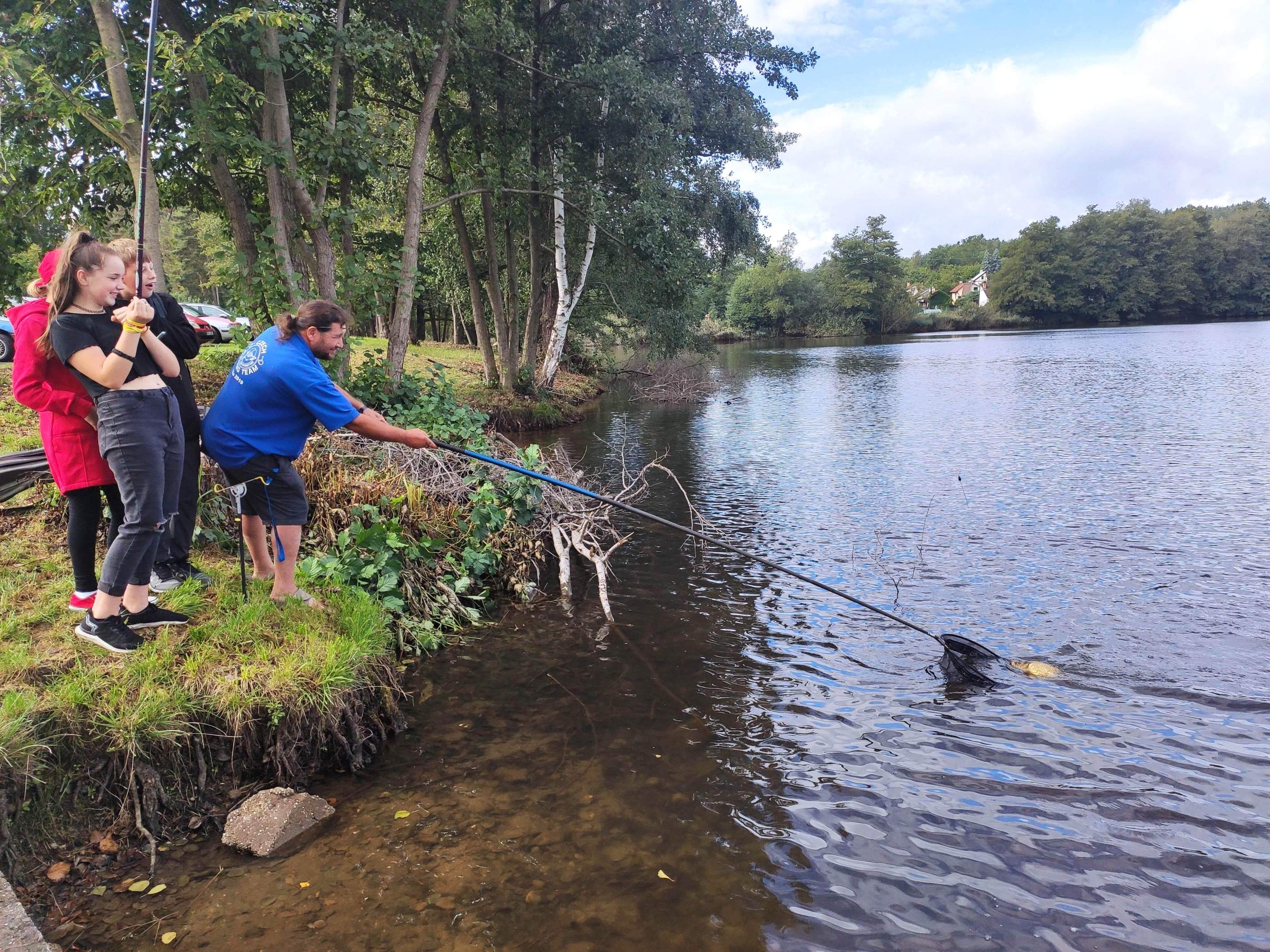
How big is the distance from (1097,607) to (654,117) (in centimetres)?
1222

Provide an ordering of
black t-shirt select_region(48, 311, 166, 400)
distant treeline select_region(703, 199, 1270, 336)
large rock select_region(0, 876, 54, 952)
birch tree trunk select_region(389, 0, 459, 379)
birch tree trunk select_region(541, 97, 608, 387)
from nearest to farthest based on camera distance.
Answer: large rock select_region(0, 876, 54, 952) < black t-shirt select_region(48, 311, 166, 400) < birch tree trunk select_region(389, 0, 459, 379) < birch tree trunk select_region(541, 97, 608, 387) < distant treeline select_region(703, 199, 1270, 336)

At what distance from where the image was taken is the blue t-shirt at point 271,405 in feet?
14.4

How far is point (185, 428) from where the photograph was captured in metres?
4.89

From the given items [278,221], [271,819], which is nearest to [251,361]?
[271,819]

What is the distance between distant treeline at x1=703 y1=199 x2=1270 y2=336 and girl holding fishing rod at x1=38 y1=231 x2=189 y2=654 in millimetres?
72897

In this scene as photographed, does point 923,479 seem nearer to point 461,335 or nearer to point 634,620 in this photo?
point 634,620

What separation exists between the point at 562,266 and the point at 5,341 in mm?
11063

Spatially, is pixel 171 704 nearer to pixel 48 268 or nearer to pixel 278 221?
pixel 48 268

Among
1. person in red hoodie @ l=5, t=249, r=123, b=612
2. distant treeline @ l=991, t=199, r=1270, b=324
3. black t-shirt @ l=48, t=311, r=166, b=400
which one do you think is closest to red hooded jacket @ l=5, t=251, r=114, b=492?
person in red hoodie @ l=5, t=249, r=123, b=612

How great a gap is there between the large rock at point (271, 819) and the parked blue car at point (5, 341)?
11.5 meters

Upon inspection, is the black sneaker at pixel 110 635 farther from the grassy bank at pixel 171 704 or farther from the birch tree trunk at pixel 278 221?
the birch tree trunk at pixel 278 221

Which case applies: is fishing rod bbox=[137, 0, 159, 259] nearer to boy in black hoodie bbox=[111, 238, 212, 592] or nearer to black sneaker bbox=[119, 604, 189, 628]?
boy in black hoodie bbox=[111, 238, 212, 592]

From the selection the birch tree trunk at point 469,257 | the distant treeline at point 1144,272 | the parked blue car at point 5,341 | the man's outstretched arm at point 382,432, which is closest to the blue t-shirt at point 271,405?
the man's outstretched arm at point 382,432

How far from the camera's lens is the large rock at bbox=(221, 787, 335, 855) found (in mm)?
3607
